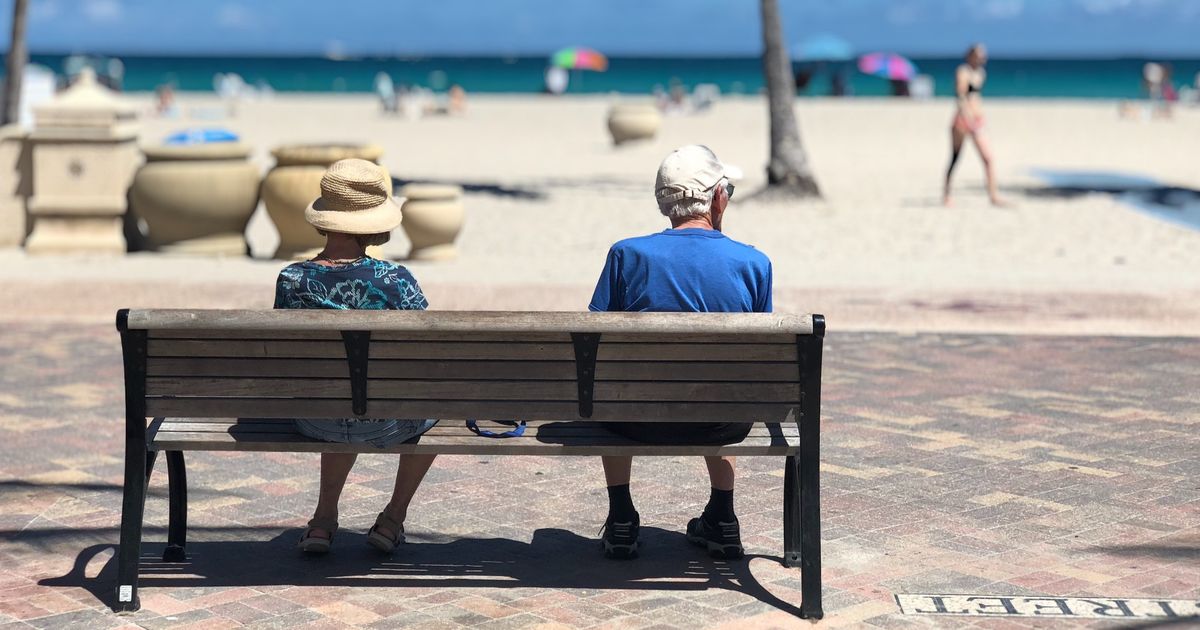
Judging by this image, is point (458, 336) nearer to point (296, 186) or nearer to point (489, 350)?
point (489, 350)

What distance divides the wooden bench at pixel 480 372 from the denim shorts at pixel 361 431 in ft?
0.56

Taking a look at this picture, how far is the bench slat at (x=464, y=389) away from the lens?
466 cm

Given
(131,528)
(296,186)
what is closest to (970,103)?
(296,186)

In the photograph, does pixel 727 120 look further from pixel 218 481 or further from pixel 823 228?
pixel 218 481

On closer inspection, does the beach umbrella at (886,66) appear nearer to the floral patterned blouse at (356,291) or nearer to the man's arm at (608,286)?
the man's arm at (608,286)

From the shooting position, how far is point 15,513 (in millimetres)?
5848

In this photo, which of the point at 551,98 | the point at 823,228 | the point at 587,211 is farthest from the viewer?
the point at 551,98

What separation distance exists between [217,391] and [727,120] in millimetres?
38184

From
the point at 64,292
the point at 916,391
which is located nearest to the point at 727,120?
the point at 64,292

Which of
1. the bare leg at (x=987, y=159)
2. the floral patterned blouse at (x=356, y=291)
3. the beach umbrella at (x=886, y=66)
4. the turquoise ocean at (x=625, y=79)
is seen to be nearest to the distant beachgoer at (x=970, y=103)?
the bare leg at (x=987, y=159)

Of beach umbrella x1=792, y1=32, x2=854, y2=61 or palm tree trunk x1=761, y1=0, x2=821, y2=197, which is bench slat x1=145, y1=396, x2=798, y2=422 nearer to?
palm tree trunk x1=761, y1=0, x2=821, y2=197

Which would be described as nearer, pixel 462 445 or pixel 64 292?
pixel 462 445

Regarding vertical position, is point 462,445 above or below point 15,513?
above

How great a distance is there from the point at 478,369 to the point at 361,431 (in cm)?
49
